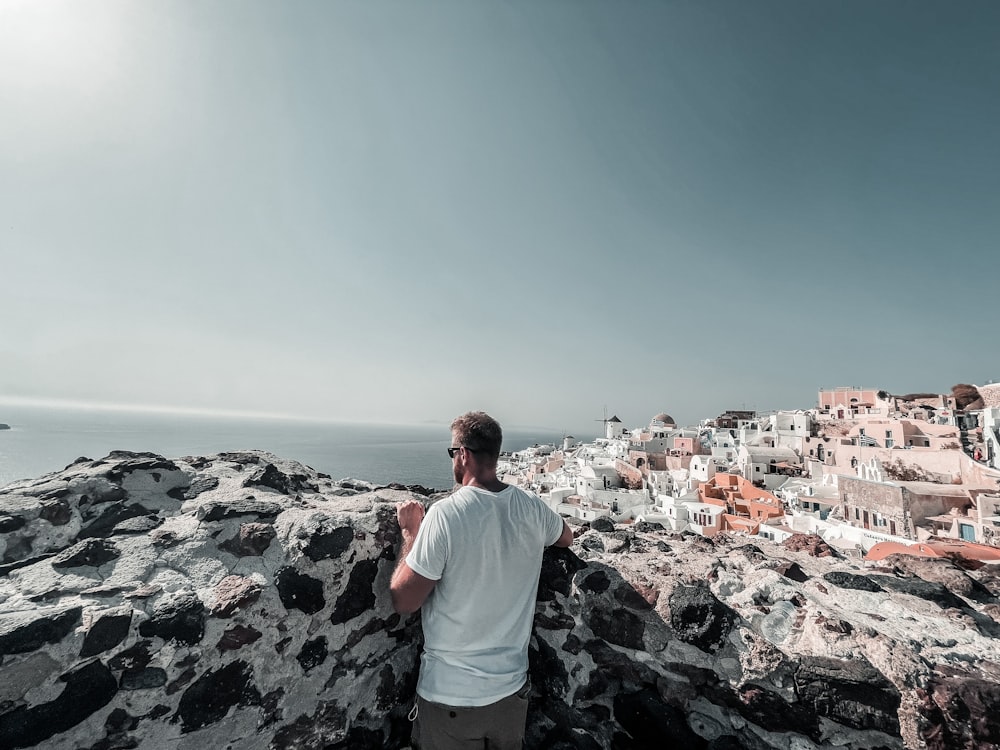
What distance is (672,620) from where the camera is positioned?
2.50m

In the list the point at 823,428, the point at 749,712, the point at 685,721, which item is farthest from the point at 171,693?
the point at 823,428

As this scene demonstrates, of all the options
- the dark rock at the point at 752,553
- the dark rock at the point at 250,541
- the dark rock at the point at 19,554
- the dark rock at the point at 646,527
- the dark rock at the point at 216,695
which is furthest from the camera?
the dark rock at the point at 646,527

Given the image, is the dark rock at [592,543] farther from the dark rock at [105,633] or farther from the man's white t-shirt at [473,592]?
the dark rock at [105,633]

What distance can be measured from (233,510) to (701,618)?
9.93ft

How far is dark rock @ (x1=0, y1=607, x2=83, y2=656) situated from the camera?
6.21 ft

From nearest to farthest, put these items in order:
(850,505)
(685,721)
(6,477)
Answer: (685,721)
(850,505)
(6,477)

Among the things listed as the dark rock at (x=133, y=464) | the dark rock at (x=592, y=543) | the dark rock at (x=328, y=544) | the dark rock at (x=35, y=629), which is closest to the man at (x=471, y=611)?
the dark rock at (x=328, y=544)

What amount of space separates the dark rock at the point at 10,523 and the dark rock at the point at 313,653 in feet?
6.26

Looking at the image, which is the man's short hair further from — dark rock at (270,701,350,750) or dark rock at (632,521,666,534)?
dark rock at (632,521,666,534)

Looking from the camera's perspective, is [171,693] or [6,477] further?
[6,477]

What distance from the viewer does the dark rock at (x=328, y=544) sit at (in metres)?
2.46

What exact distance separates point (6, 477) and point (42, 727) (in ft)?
175

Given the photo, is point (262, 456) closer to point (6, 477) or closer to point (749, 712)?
point (749, 712)

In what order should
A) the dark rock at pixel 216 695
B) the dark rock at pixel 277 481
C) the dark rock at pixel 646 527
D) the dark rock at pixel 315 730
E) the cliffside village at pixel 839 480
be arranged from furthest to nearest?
1. the cliffside village at pixel 839 480
2. the dark rock at pixel 646 527
3. the dark rock at pixel 277 481
4. the dark rock at pixel 315 730
5. the dark rock at pixel 216 695
